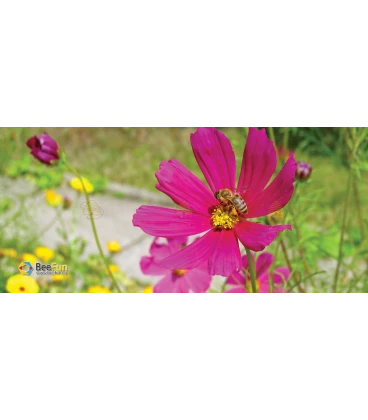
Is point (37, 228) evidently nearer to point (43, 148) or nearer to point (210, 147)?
point (43, 148)

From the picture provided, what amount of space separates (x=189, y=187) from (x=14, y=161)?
51 centimetres

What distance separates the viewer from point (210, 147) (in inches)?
28.2

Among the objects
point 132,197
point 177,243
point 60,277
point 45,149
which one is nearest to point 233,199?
point 177,243

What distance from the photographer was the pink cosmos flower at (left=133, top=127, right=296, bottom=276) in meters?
0.67

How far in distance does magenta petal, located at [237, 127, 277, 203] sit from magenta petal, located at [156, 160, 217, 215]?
5 centimetres

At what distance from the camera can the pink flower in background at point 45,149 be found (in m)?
0.80

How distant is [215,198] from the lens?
726 mm

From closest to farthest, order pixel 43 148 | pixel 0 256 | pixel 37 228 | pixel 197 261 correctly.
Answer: pixel 197 261 → pixel 43 148 → pixel 0 256 → pixel 37 228

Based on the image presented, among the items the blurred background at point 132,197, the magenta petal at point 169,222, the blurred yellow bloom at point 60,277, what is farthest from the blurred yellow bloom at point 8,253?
the magenta petal at point 169,222

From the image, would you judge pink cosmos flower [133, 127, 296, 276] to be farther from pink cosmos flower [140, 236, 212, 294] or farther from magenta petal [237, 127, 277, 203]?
pink cosmos flower [140, 236, 212, 294]

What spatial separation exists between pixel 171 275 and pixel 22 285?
0.25 m

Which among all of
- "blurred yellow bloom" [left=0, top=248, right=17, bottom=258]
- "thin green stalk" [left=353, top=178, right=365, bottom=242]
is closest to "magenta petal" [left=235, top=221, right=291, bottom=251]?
"thin green stalk" [left=353, top=178, right=365, bottom=242]

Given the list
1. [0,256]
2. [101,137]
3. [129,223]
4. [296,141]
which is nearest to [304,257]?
[296,141]
